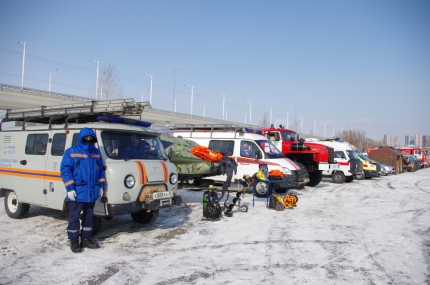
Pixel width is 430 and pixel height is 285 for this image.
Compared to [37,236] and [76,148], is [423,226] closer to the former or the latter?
[76,148]

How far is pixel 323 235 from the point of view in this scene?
24.2ft

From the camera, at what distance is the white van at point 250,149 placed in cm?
1342

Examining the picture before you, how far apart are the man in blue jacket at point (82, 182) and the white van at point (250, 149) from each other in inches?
→ 310

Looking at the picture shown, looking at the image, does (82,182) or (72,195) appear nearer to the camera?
(72,195)

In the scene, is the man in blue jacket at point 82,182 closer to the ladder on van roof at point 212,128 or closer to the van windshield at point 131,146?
the van windshield at point 131,146

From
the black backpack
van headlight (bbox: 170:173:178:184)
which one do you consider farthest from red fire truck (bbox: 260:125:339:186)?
van headlight (bbox: 170:173:178:184)

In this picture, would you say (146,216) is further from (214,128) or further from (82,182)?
(214,128)

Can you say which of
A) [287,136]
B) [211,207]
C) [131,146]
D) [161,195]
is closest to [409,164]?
[287,136]

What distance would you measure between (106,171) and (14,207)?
3516mm

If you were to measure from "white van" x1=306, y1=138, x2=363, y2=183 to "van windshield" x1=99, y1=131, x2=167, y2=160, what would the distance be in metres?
14.2

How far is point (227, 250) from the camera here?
619 cm

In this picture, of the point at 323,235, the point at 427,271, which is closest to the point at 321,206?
the point at 323,235

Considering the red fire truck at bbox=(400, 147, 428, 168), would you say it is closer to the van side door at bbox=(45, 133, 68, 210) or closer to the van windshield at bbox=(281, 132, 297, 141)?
the van windshield at bbox=(281, 132, 297, 141)

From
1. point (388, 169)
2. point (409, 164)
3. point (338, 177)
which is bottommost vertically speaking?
point (338, 177)
